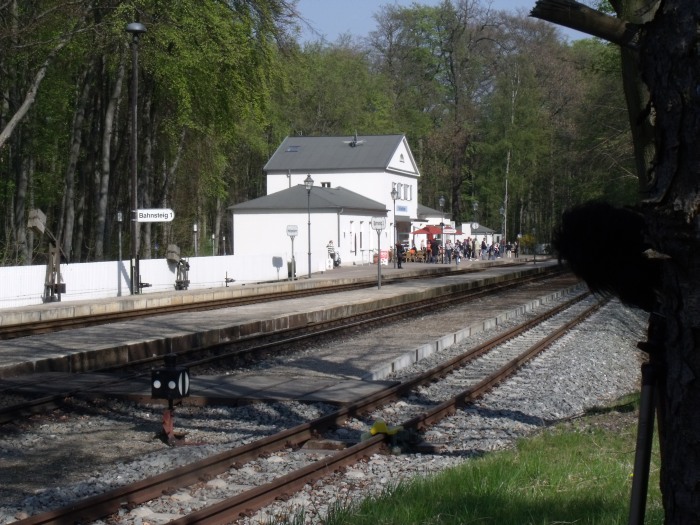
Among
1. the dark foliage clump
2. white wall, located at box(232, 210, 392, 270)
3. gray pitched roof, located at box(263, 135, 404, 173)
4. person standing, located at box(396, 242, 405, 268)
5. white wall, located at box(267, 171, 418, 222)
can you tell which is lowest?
person standing, located at box(396, 242, 405, 268)

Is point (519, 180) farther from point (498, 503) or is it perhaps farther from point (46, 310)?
point (498, 503)

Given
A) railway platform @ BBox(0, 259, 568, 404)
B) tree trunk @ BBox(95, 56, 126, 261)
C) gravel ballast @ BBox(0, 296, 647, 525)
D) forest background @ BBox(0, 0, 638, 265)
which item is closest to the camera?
gravel ballast @ BBox(0, 296, 647, 525)

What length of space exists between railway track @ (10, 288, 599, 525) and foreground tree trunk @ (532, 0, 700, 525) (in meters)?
3.92

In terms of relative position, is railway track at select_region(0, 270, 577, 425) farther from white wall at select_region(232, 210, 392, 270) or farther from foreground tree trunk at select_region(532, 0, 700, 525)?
A: white wall at select_region(232, 210, 392, 270)

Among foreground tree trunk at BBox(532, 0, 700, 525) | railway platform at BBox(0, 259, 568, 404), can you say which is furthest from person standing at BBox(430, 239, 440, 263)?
foreground tree trunk at BBox(532, 0, 700, 525)

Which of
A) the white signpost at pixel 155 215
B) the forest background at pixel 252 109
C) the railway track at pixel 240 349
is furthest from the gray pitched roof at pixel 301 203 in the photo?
the white signpost at pixel 155 215

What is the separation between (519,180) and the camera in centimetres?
8612

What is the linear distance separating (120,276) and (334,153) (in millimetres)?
44771

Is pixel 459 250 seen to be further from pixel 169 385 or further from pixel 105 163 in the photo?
pixel 169 385

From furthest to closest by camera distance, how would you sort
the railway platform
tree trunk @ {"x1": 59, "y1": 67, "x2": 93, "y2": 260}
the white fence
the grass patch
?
tree trunk @ {"x1": 59, "y1": 67, "x2": 93, "y2": 260} < the white fence < the railway platform < the grass patch

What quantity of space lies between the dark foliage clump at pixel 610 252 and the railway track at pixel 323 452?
357cm

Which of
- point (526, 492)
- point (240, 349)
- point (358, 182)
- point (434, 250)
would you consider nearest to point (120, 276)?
point (240, 349)

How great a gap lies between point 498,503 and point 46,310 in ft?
66.9

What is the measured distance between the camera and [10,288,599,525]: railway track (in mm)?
Answer: 6285
